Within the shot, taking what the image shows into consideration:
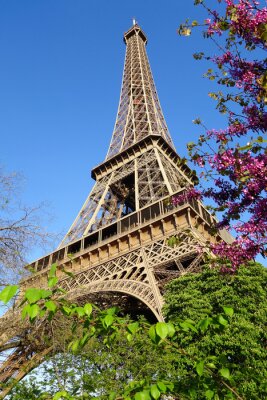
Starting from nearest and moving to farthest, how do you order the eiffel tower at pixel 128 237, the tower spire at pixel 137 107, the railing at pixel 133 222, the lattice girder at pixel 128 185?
the eiffel tower at pixel 128 237 < the railing at pixel 133 222 < the lattice girder at pixel 128 185 < the tower spire at pixel 137 107

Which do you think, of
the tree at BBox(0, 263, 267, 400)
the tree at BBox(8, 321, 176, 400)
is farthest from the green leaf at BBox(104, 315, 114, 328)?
the tree at BBox(8, 321, 176, 400)

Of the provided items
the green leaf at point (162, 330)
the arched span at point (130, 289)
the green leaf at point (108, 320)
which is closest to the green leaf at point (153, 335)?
the green leaf at point (162, 330)

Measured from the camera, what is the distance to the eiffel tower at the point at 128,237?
17.0 metres

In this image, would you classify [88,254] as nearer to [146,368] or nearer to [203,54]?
[146,368]

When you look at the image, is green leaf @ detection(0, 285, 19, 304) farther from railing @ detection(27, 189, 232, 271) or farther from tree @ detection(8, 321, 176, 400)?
railing @ detection(27, 189, 232, 271)

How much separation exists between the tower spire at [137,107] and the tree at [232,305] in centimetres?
2107

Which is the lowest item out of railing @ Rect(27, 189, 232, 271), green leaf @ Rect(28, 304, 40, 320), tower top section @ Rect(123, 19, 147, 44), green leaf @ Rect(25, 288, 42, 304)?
green leaf @ Rect(28, 304, 40, 320)

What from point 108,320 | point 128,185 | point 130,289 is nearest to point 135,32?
point 128,185

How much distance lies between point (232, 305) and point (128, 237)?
9945 millimetres

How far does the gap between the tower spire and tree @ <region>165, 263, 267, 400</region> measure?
21.1 m

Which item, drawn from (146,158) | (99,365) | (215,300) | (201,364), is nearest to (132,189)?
(146,158)

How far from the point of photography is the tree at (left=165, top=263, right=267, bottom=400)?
14117mm

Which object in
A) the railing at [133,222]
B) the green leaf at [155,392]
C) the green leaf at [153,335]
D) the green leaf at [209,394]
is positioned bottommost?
the green leaf at [209,394]

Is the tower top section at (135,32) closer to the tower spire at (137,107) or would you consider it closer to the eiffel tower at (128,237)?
the tower spire at (137,107)
